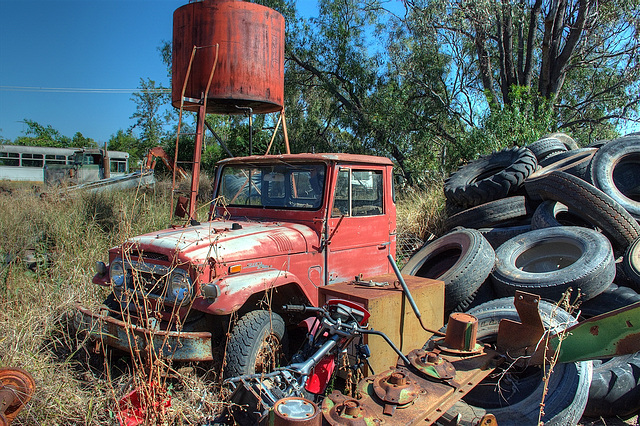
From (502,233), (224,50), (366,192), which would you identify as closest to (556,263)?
(502,233)

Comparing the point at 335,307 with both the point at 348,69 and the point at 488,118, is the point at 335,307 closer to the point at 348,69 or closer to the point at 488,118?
the point at 488,118

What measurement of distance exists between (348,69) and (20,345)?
12302 millimetres

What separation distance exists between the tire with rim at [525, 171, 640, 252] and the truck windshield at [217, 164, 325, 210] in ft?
11.4

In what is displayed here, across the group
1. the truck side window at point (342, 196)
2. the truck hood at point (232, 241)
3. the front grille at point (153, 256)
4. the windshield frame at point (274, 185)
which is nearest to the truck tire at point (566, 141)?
the truck side window at point (342, 196)

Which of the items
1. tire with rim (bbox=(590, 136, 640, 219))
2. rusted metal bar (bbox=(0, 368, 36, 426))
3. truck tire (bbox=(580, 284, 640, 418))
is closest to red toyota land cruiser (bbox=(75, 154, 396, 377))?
rusted metal bar (bbox=(0, 368, 36, 426))

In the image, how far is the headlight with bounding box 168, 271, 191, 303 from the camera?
129 inches

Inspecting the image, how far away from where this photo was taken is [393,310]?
356 cm

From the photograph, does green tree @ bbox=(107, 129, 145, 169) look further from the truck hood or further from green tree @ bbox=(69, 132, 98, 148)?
the truck hood

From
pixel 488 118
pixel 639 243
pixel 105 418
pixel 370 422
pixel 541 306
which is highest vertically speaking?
pixel 488 118

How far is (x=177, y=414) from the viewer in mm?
2889

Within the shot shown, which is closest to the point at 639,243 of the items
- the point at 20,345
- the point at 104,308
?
the point at 104,308

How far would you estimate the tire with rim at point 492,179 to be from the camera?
6891mm

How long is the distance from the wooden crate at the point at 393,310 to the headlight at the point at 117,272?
1694 millimetres

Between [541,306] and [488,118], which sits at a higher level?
[488,118]
